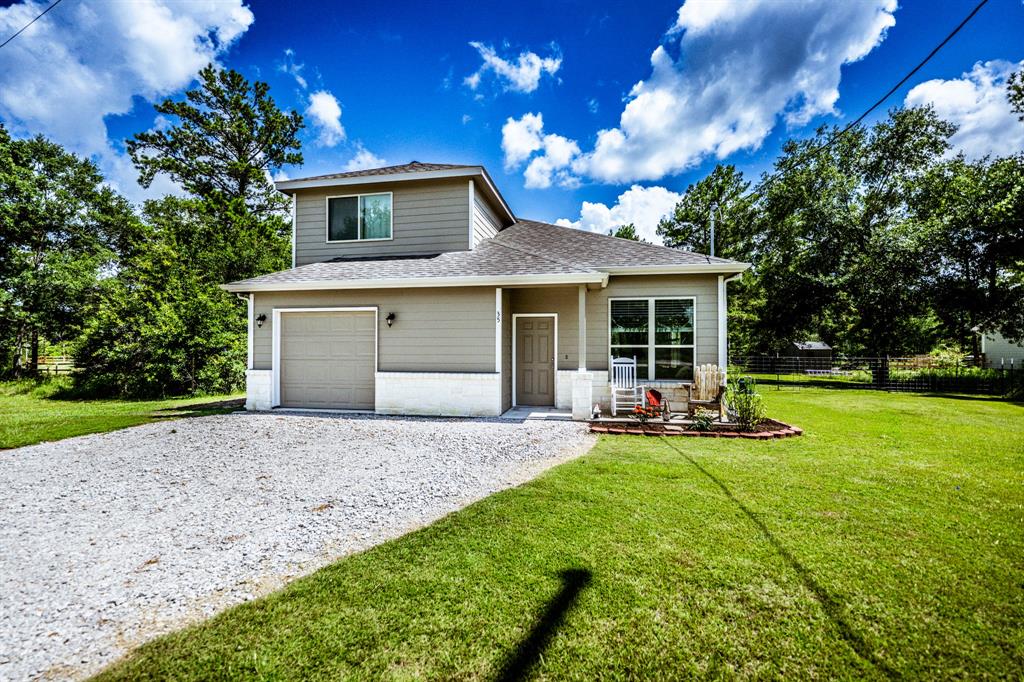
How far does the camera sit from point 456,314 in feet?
28.2

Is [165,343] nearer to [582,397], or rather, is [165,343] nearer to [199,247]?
[199,247]

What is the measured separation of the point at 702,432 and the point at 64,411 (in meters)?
13.3

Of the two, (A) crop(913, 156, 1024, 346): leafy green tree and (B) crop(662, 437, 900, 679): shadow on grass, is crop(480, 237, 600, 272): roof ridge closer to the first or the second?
(B) crop(662, 437, 900, 679): shadow on grass

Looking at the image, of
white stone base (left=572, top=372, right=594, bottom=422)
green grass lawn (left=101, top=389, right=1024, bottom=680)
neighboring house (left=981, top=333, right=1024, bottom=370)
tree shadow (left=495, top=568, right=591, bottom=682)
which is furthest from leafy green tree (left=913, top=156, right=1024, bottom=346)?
tree shadow (left=495, top=568, right=591, bottom=682)

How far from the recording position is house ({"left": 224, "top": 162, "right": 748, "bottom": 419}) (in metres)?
8.52


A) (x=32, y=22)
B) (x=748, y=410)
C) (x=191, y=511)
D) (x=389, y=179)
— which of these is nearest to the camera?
(x=191, y=511)

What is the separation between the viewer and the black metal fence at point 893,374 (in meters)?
14.2

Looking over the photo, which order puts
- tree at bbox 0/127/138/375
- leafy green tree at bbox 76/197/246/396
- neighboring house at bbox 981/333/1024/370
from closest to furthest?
leafy green tree at bbox 76/197/246/396 → tree at bbox 0/127/138/375 → neighboring house at bbox 981/333/1024/370

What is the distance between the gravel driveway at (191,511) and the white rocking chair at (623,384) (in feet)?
5.48

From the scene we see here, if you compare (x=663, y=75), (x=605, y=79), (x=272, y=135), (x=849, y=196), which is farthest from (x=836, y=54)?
(x=272, y=135)

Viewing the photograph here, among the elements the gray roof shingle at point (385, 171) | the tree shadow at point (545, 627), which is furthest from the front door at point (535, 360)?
the tree shadow at point (545, 627)

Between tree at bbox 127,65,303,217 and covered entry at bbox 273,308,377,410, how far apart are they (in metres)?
14.5

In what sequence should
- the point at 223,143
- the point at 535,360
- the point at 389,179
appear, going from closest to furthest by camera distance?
the point at 535,360, the point at 389,179, the point at 223,143

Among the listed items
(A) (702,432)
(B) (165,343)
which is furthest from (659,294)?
(B) (165,343)
